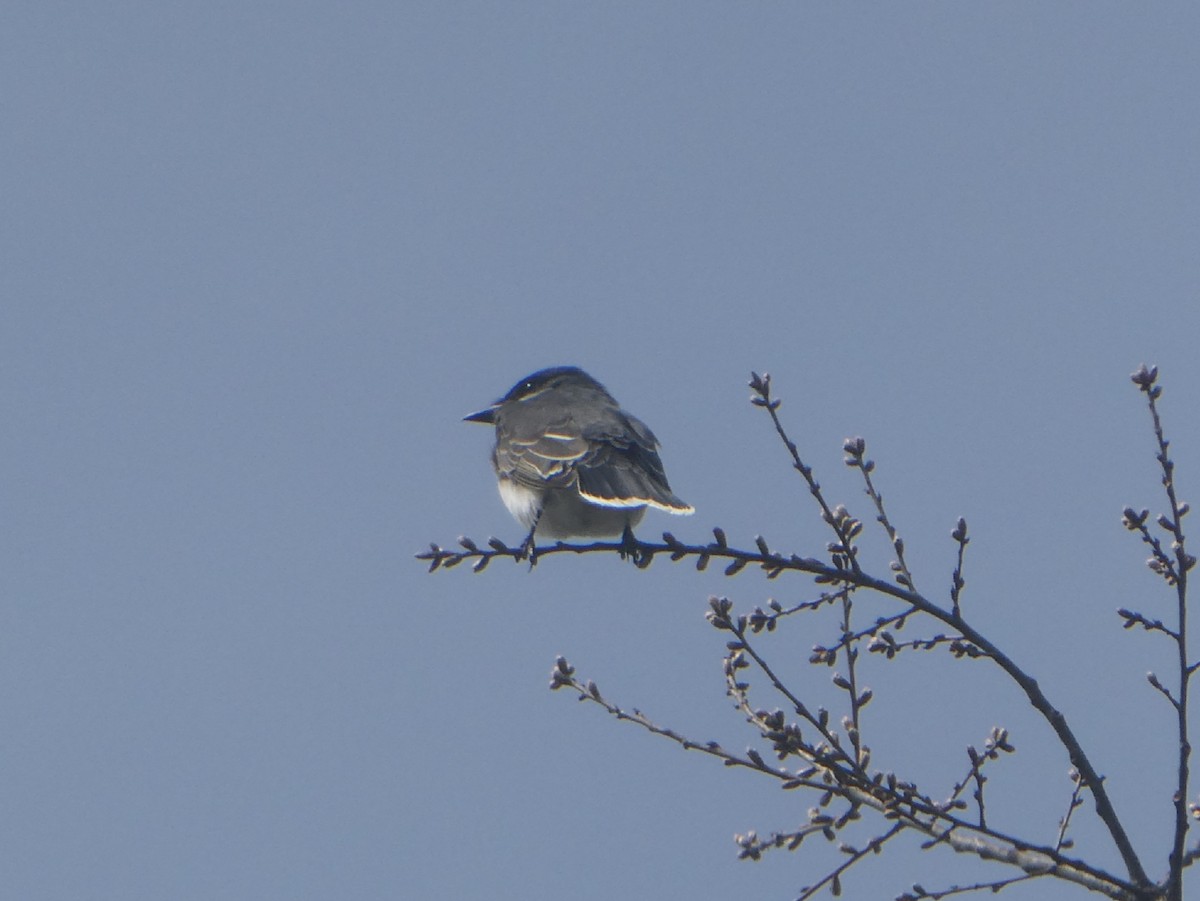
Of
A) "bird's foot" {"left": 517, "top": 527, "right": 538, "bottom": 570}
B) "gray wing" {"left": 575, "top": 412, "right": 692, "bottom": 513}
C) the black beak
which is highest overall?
the black beak

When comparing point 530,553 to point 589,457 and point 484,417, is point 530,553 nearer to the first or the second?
point 589,457

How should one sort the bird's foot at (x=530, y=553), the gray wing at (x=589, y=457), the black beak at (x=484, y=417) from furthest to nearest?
the black beak at (x=484, y=417)
the gray wing at (x=589, y=457)
the bird's foot at (x=530, y=553)

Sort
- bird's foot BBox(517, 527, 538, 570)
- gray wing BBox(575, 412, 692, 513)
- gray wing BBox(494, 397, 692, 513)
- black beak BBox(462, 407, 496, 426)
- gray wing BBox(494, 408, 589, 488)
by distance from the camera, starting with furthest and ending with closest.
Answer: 1. black beak BBox(462, 407, 496, 426)
2. gray wing BBox(494, 408, 589, 488)
3. gray wing BBox(494, 397, 692, 513)
4. gray wing BBox(575, 412, 692, 513)
5. bird's foot BBox(517, 527, 538, 570)

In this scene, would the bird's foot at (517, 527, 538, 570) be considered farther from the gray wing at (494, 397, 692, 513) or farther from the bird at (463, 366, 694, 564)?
the gray wing at (494, 397, 692, 513)

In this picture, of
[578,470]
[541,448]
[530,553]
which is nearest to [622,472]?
[578,470]

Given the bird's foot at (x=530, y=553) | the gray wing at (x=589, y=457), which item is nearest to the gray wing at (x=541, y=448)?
the gray wing at (x=589, y=457)

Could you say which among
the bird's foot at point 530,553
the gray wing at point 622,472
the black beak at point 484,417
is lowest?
the bird's foot at point 530,553

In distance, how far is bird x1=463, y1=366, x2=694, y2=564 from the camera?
29.1ft

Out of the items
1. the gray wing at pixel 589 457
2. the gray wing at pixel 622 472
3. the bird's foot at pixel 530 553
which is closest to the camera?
the bird's foot at pixel 530 553

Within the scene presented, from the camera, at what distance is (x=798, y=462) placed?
4352 millimetres

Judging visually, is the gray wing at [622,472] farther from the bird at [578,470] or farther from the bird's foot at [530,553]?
the bird's foot at [530,553]

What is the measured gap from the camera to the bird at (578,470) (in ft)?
29.1

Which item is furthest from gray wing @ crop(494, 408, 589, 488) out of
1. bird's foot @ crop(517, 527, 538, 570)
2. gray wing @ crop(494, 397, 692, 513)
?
bird's foot @ crop(517, 527, 538, 570)

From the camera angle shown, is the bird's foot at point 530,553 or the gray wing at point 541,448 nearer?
the bird's foot at point 530,553
